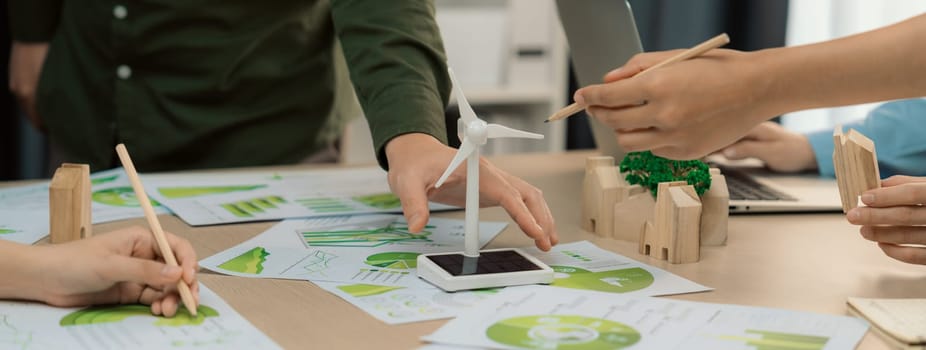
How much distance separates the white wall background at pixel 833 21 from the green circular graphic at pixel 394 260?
1553 mm

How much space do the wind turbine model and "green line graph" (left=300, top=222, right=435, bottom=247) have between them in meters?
0.13

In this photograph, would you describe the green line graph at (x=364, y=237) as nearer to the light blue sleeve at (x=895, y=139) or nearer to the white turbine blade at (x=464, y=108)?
the white turbine blade at (x=464, y=108)

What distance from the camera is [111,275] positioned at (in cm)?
66

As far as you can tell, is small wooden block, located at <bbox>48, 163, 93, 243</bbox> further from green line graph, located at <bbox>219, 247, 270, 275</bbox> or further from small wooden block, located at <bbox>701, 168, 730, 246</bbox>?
small wooden block, located at <bbox>701, 168, 730, 246</bbox>

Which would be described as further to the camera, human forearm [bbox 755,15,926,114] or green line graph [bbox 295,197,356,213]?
green line graph [bbox 295,197,356,213]

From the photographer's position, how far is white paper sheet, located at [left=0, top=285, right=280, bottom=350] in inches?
24.1

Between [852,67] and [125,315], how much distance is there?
0.60 m

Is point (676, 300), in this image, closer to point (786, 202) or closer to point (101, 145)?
point (786, 202)

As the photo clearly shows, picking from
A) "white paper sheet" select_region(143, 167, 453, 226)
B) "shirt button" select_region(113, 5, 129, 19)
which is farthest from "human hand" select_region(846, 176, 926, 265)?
"shirt button" select_region(113, 5, 129, 19)

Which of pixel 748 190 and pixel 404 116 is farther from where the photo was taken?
pixel 748 190

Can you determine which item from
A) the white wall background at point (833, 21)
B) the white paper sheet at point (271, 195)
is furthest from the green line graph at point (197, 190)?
the white wall background at point (833, 21)

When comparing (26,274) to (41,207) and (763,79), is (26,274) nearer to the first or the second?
(41,207)

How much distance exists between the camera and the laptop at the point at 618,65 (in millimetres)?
1097

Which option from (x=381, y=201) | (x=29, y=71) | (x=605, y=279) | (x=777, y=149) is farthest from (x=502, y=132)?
(x=29, y=71)
